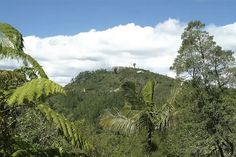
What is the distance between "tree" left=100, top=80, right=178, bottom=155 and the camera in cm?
2541

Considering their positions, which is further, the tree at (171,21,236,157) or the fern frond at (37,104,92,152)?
the tree at (171,21,236,157)

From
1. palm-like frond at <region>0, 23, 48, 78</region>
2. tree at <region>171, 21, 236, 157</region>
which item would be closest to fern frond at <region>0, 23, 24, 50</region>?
palm-like frond at <region>0, 23, 48, 78</region>

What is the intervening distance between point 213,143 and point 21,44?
684 inches

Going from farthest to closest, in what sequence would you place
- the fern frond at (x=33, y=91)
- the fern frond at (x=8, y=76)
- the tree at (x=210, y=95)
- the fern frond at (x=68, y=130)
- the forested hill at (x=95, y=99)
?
the forested hill at (x=95, y=99)
the tree at (x=210, y=95)
the fern frond at (x=8, y=76)
the fern frond at (x=68, y=130)
the fern frond at (x=33, y=91)

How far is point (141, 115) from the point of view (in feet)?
83.6

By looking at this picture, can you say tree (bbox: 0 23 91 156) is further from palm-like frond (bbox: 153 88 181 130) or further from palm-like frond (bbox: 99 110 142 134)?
palm-like frond (bbox: 99 110 142 134)

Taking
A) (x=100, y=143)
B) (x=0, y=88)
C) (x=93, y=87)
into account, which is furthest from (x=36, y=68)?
(x=93, y=87)

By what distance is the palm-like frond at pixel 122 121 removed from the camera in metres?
26.0

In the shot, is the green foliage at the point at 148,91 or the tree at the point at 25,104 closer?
the tree at the point at 25,104

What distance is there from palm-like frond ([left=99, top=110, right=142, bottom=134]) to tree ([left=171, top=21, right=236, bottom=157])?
4108 millimetres

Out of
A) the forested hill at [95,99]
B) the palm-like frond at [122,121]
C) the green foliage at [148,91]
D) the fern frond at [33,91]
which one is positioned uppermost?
the fern frond at [33,91]

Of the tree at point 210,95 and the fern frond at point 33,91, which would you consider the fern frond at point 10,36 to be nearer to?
the fern frond at point 33,91

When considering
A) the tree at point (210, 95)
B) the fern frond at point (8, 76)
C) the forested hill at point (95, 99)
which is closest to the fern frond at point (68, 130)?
the fern frond at point (8, 76)

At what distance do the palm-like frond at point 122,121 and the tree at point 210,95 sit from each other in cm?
411
